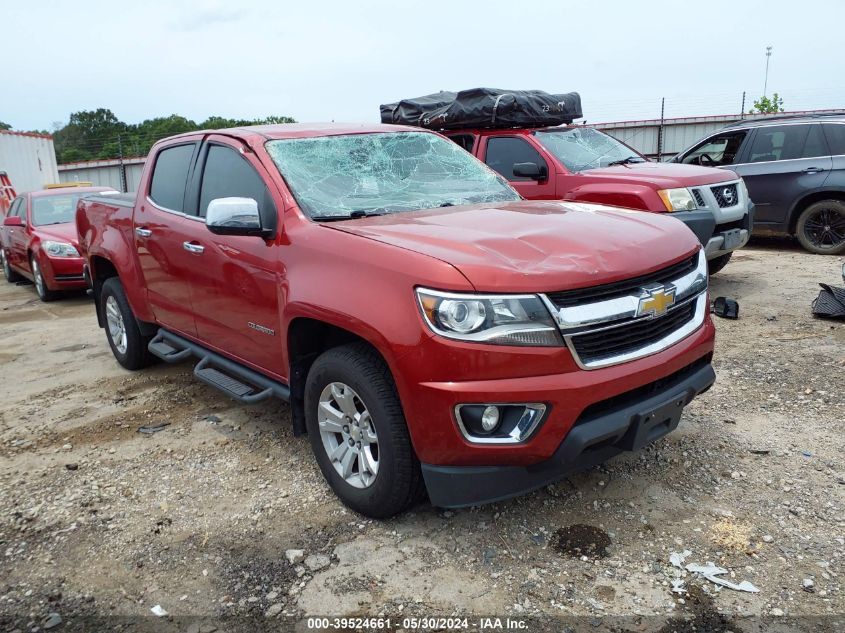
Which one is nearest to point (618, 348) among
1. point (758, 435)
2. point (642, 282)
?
point (642, 282)

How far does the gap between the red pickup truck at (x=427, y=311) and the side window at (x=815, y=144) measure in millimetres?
6501

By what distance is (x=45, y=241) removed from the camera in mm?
9242

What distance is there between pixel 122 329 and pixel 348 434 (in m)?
3.26

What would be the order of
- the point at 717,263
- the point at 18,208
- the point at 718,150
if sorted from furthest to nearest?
the point at 18,208, the point at 718,150, the point at 717,263

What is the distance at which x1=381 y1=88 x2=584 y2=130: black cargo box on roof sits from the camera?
766cm

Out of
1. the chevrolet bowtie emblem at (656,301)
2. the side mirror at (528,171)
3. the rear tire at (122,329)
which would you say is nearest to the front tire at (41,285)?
the rear tire at (122,329)

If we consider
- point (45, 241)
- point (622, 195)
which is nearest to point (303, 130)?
point (622, 195)

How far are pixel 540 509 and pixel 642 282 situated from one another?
1.16 meters

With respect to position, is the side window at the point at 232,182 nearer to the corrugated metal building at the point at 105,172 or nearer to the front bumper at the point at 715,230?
A: the front bumper at the point at 715,230

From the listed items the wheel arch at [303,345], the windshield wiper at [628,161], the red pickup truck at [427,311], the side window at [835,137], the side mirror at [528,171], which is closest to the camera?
→ the red pickup truck at [427,311]

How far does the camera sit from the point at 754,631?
2365 millimetres

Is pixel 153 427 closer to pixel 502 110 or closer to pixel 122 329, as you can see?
pixel 122 329

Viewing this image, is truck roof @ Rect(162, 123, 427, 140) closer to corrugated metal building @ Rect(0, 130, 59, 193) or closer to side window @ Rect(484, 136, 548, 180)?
side window @ Rect(484, 136, 548, 180)

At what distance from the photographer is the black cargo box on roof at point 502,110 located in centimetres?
766
